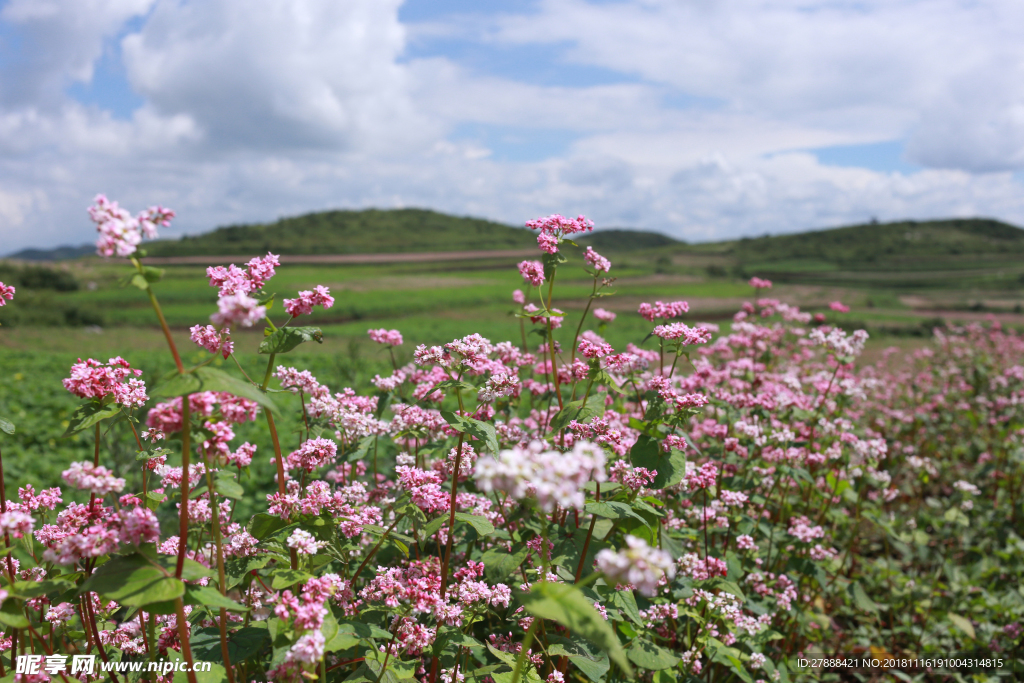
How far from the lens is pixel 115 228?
5.67ft

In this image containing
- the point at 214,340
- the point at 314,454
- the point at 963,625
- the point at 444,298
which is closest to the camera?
the point at 214,340

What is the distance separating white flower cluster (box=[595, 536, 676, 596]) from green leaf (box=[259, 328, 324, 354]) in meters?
1.40

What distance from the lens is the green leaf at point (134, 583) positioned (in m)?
1.69

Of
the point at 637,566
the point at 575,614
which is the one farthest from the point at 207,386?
the point at 637,566

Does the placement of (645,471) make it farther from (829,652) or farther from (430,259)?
(430,259)

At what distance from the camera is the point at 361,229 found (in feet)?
525

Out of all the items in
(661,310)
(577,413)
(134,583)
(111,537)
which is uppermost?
(661,310)

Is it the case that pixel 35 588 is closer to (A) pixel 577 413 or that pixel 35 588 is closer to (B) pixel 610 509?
(B) pixel 610 509

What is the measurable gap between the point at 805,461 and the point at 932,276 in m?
95.1

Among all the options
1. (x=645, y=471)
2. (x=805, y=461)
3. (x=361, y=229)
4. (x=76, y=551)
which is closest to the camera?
(x=76, y=551)

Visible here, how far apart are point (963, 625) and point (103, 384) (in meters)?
7.67

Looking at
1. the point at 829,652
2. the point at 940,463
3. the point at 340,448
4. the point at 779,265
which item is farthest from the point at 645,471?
the point at 779,265

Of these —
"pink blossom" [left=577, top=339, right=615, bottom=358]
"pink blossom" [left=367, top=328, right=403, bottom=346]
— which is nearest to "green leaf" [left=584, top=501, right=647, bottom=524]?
"pink blossom" [left=577, top=339, right=615, bottom=358]

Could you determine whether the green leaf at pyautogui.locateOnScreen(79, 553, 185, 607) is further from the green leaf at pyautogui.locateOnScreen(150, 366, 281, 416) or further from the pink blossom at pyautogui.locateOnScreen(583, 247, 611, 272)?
the pink blossom at pyautogui.locateOnScreen(583, 247, 611, 272)
